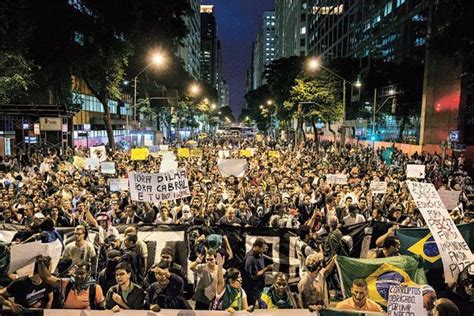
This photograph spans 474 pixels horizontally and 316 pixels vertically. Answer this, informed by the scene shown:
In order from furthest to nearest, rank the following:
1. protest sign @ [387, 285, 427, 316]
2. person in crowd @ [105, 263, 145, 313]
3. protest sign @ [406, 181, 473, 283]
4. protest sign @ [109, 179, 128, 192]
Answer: protest sign @ [109, 179, 128, 192] → protest sign @ [406, 181, 473, 283] → person in crowd @ [105, 263, 145, 313] → protest sign @ [387, 285, 427, 316]

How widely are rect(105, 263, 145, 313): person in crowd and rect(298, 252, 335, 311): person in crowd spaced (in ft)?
7.03

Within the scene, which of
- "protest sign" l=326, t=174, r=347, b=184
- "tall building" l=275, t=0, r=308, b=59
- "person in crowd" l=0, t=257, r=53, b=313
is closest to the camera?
"person in crowd" l=0, t=257, r=53, b=313

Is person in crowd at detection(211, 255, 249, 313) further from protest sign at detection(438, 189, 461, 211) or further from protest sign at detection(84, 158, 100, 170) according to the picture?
protest sign at detection(84, 158, 100, 170)

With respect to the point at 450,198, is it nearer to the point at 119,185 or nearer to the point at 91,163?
the point at 119,185

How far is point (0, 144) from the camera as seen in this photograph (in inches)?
1218

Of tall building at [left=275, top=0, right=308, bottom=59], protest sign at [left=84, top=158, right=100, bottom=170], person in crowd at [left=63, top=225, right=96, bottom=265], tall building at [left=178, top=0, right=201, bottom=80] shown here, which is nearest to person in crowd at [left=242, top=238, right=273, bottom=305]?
person in crowd at [left=63, top=225, right=96, bottom=265]

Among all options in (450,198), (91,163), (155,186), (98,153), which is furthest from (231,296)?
(98,153)

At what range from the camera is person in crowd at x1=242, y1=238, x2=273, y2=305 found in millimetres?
6999

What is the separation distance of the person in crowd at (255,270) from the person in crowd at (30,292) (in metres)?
2.80

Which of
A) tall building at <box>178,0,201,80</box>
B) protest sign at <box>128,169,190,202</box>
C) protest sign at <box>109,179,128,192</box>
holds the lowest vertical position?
protest sign at <box>109,179,128,192</box>

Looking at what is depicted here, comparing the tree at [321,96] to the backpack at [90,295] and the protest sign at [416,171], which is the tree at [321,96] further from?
the backpack at [90,295]

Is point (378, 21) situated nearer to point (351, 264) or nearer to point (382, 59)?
point (382, 59)

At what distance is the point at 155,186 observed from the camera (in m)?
10.2

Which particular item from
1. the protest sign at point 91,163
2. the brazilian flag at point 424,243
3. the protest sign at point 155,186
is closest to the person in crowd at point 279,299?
the brazilian flag at point 424,243
